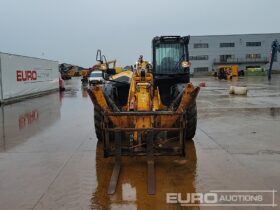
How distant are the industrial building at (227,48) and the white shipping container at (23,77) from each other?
200 ft

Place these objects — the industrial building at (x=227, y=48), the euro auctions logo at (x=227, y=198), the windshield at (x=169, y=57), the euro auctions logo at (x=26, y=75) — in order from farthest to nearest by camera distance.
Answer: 1. the industrial building at (x=227, y=48)
2. the euro auctions logo at (x=26, y=75)
3. the windshield at (x=169, y=57)
4. the euro auctions logo at (x=227, y=198)

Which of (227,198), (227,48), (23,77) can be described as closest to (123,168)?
(227,198)

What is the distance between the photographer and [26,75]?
78.1ft

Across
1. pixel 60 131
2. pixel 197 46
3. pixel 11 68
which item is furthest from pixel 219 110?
pixel 197 46

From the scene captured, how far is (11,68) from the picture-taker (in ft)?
69.8

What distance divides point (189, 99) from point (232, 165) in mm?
1425

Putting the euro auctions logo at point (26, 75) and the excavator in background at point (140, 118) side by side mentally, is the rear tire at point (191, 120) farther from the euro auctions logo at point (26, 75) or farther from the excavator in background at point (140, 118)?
the euro auctions logo at point (26, 75)

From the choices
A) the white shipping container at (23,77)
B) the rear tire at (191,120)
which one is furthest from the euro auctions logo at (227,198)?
the white shipping container at (23,77)

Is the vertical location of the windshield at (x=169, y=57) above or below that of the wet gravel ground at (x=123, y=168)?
above

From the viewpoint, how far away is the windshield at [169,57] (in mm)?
9797

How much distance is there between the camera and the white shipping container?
2025 centimetres

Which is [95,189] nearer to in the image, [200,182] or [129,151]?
[129,151]

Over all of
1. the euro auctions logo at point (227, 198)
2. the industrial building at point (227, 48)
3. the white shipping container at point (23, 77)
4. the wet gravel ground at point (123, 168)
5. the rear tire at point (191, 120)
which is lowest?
the euro auctions logo at point (227, 198)

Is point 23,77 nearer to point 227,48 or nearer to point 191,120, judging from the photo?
point 191,120
